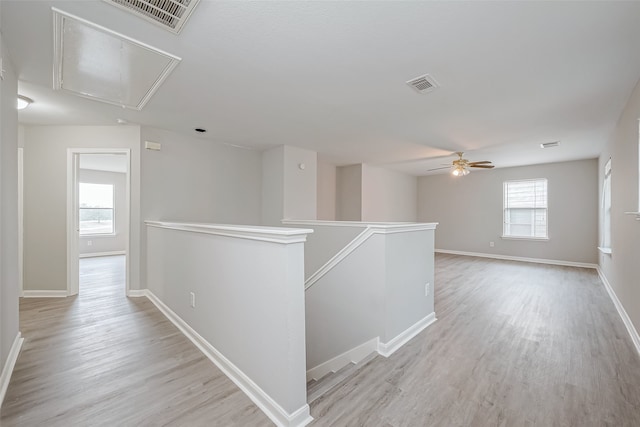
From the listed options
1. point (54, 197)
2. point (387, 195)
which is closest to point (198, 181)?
point (54, 197)

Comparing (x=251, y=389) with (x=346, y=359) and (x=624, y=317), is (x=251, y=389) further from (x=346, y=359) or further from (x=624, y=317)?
(x=624, y=317)

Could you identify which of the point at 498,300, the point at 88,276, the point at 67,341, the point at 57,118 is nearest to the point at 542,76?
the point at 498,300

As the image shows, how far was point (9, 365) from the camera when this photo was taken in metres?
2.01

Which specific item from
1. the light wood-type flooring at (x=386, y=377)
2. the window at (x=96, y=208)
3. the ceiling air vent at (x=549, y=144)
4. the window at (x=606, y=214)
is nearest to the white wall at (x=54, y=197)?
the light wood-type flooring at (x=386, y=377)

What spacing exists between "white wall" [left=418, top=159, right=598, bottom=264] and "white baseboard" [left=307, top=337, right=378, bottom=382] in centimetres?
638

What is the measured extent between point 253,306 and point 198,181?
11.0 feet

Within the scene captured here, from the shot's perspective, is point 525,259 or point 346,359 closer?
point 346,359

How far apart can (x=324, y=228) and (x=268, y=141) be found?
183 cm

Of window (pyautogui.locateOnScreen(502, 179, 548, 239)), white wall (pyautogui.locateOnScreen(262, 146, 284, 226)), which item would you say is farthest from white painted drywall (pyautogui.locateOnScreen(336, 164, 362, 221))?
window (pyautogui.locateOnScreen(502, 179, 548, 239))

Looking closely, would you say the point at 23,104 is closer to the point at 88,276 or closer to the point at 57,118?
the point at 57,118

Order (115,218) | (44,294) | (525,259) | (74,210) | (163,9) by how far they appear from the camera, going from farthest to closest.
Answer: (115,218) < (525,259) < (74,210) < (44,294) < (163,9)

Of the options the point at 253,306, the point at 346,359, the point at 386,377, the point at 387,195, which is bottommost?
the point at 346,359

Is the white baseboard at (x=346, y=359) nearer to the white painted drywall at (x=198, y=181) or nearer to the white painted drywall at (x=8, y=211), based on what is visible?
the white painted drywall at (x=8, y=211)

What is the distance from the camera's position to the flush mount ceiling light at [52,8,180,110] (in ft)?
6.02
